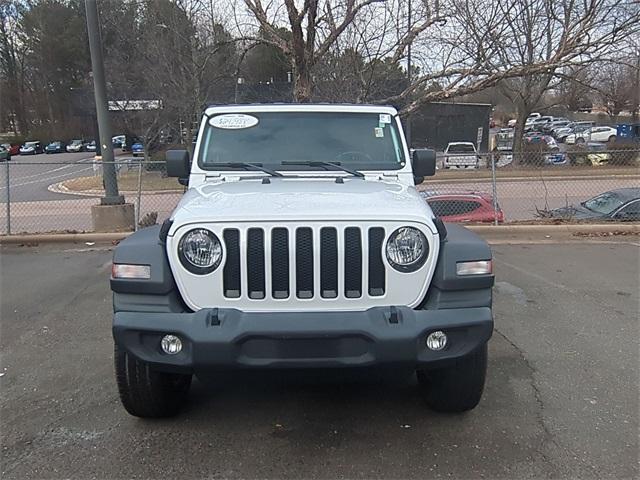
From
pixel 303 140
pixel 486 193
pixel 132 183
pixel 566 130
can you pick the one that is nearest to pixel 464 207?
pixel 486 193

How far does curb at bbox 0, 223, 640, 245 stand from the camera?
9297mm

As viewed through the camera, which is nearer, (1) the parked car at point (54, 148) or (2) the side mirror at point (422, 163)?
(2) the side mirror at point (422, 163)

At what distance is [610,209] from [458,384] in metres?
8.80

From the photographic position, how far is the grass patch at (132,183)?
598 inches

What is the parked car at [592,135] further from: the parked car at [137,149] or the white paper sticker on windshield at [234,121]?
the white paper sticker on windshield at [234,121]

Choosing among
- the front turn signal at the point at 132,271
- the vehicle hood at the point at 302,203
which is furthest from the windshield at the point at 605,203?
the front turn signal at the point at 132,271

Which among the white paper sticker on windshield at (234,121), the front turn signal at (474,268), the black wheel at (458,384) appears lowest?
the black wheel at (458,384)

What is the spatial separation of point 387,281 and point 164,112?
31.7m

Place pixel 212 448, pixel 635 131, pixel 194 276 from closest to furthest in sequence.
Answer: pixel 194 276 → pixel 212 448 → pixel 635 131

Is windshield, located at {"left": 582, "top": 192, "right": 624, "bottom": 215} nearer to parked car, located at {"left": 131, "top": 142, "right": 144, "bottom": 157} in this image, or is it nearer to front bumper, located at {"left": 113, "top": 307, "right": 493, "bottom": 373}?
front bumper, located at {"left": 113, "top": 307, "right": 493, "bottom": 373}

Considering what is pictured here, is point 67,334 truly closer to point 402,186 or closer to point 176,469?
point 176,469

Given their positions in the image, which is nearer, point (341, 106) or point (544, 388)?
point (544, 388)

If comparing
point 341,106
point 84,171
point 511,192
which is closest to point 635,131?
point 511,192

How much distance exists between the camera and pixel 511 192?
16.0 m
